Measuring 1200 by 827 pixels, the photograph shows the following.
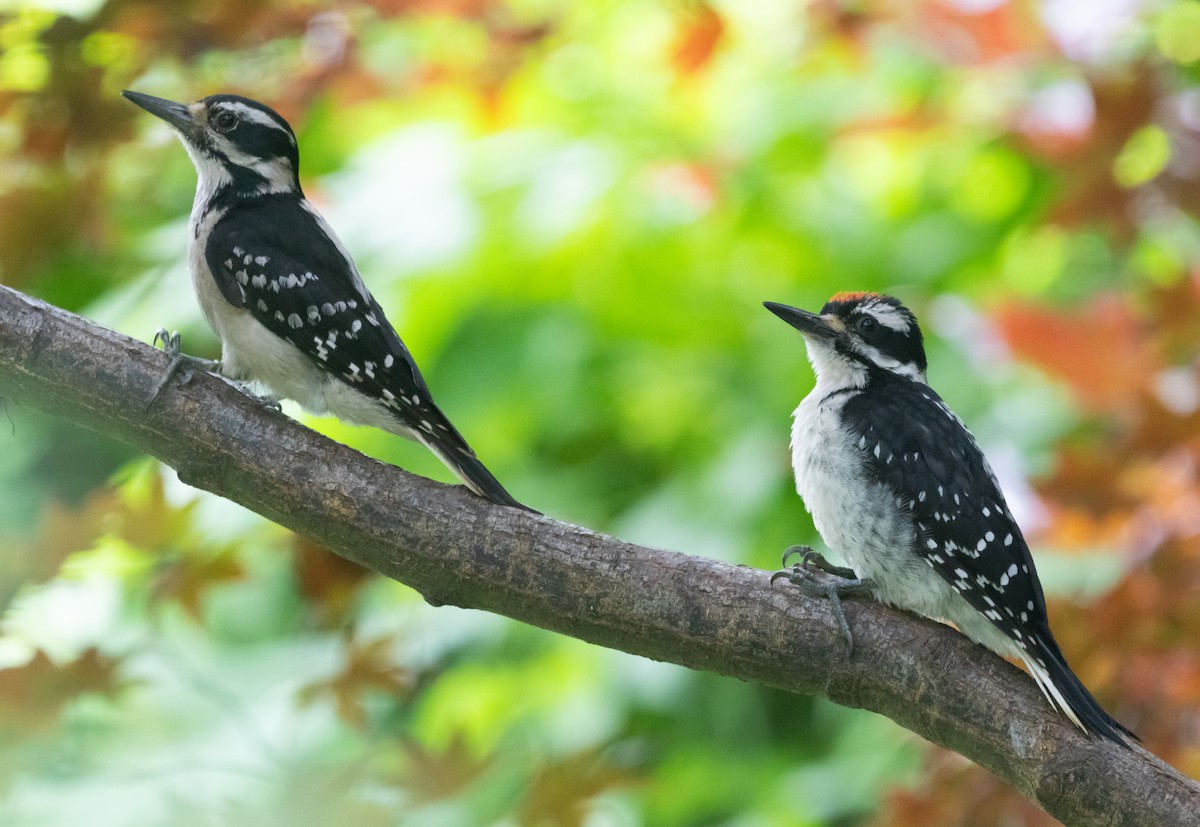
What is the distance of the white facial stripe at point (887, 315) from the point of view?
3.13m

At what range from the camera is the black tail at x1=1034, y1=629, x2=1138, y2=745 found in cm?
246

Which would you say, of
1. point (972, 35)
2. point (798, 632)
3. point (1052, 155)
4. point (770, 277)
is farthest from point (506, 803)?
point (972, 35)

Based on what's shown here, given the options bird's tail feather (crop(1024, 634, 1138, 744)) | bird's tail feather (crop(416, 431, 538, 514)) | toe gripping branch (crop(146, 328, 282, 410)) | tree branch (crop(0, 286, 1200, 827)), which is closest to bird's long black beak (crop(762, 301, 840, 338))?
tree branch (crop(0, 286, 1200, 827))

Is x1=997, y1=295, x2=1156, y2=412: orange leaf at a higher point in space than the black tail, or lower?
higher

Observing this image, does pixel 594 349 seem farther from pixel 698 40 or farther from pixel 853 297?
pixel 853 297

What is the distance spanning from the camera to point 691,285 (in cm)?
431

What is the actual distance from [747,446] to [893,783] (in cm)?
115

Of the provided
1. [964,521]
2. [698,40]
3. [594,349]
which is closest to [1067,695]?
[964,521]

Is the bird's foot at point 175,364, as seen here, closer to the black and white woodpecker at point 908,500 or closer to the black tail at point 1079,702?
the black and white woodpecker at point 908,500

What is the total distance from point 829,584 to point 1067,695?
1.74 feet

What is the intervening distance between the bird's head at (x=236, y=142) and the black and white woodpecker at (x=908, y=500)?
1.29 m

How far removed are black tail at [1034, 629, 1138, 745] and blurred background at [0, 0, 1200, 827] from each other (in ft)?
2.61

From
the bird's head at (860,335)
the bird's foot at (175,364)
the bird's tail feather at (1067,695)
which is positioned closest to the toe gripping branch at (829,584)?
the bird's tail feather at (1067,695)

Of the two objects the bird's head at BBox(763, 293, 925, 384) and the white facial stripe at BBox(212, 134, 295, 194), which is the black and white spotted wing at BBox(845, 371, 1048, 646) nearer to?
the bird's head at BBox(763, 293, 925, 384)
